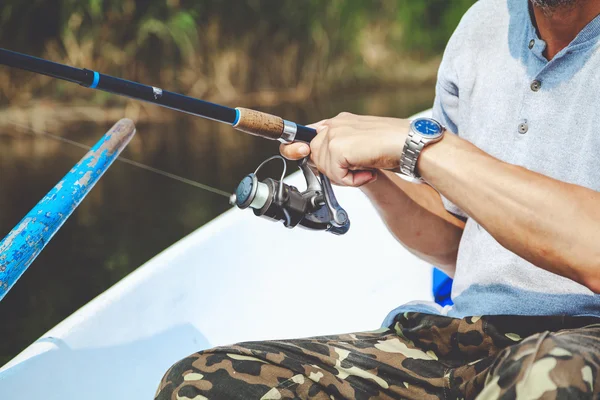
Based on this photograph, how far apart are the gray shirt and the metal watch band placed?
0.26m

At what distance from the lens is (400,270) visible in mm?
2506

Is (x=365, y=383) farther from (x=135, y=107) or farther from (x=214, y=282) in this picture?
(x=135, y=107)

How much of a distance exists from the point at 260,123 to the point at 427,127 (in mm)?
347

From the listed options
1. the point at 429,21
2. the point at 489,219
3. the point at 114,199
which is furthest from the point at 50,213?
the point at 429,21

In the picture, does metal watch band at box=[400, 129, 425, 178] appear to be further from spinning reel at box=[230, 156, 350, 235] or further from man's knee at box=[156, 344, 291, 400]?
man's knee at box=[156, 344, 291, 400]

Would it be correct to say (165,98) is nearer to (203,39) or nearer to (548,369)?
(548,369)

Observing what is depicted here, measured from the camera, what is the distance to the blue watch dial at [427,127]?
1.21m

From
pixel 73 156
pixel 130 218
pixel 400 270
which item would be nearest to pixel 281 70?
pixel 73 156

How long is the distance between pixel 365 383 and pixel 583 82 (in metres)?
0.64

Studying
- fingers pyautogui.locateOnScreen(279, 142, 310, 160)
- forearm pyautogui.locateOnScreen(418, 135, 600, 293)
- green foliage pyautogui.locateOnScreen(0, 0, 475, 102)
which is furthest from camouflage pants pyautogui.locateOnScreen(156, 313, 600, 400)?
green foliage pyautogui.locateOnScreen(0, 0, 475, 102)

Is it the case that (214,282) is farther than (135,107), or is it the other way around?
(135,107)

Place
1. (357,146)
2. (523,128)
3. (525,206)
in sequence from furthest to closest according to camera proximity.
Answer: (523,128) < (357,146) < (525,206)

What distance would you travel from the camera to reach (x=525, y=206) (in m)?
1.13

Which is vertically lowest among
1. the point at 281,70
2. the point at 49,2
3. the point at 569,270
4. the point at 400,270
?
the point at 281,70
